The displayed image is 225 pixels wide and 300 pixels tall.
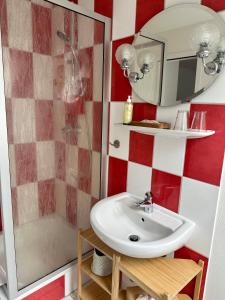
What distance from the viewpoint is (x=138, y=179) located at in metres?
1.38

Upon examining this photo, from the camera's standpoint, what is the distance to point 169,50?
1.12 metres

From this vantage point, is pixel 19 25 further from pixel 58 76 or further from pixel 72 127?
pixel 72 127

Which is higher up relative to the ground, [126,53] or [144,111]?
[126,53]

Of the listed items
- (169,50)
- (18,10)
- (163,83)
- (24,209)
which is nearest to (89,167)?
(24,209)

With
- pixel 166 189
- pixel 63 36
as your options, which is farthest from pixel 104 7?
pixel 166 189

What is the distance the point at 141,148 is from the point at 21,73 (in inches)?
32.4

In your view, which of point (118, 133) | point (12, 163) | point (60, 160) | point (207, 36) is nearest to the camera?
point (207, 36)

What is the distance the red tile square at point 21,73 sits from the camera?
1.19 m

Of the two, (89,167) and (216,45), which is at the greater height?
(216,45)

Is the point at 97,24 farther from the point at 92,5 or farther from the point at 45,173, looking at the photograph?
the point at 45,173

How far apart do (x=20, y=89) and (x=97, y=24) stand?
65 centimetres

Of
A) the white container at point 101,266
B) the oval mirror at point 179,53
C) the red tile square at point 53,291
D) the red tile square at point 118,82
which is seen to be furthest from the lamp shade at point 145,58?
the red tile square at point 53,291

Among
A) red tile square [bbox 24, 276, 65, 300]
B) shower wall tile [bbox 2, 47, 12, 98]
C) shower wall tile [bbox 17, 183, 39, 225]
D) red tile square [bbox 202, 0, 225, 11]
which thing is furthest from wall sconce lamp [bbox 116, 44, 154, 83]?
red tile square [bbox 24, 276, 65, 300]

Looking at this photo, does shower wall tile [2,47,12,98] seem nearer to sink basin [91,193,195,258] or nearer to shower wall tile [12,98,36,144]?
shower wall tile [12,98,36,144]
